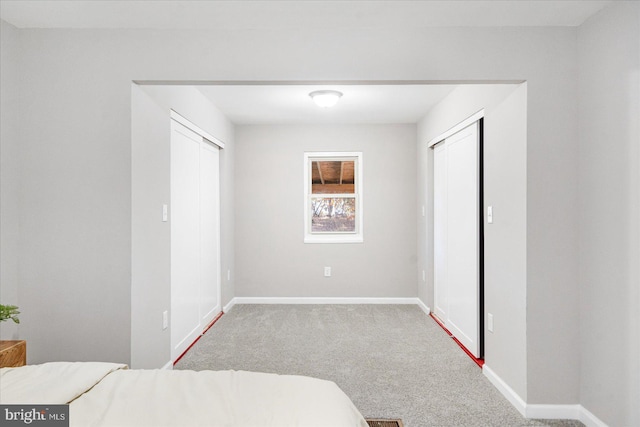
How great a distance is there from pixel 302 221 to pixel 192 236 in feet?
6.40

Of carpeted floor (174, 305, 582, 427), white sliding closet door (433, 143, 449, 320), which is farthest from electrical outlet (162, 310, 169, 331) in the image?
white sliding closet door (433, 143, 449, 320)

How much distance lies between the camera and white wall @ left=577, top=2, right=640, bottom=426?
86.1 inches

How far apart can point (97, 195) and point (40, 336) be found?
989 mm

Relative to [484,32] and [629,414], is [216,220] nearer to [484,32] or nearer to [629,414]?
[484,32]

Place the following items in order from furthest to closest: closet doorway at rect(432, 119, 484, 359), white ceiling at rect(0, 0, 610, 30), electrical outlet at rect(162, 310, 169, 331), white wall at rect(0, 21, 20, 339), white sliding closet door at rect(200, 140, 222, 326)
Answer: white sliding closet door at rect(200, 140, 222, 326) < closet doorway at rect(432, 119, 484, 359) < electrical outlet at rect(162, 310, 169, 331) < white wall at rect(0, 21, 20, 339) < white ceiling at rect(0, 0, 610, 30)

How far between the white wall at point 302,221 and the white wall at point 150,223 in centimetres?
219

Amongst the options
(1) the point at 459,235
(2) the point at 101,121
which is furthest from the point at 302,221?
(2) the point at 101,121

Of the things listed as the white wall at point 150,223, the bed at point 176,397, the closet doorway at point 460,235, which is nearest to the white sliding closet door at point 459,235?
the closet doorway at point 460,235

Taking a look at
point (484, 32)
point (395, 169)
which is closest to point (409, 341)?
point (395, 169)

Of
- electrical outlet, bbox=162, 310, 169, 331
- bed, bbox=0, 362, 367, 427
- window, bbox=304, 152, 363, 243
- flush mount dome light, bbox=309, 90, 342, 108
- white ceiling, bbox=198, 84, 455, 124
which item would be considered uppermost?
white ceiling, bbox=198, 84, 455, 124

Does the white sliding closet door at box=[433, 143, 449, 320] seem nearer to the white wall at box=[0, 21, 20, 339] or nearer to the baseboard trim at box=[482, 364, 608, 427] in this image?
the baseboard trim at box=[482, 364, 608, 427]

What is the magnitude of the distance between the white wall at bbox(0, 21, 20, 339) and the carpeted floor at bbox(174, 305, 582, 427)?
4.65 feet

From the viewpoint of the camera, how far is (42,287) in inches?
104

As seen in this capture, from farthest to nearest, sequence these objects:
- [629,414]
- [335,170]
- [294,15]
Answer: [335,170] → [294,15] → [629,414]
